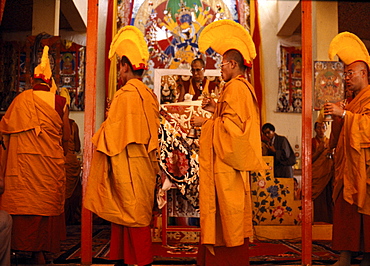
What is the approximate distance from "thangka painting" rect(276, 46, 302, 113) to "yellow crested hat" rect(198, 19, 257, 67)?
4.14 metres

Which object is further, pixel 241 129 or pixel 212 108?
pixel 212 108

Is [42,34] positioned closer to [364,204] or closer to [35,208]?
[35,208]

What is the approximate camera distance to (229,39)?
384cm

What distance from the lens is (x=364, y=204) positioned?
12.7ft

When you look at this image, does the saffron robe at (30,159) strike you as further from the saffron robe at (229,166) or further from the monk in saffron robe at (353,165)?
the monk in saffron robe at (353,165)

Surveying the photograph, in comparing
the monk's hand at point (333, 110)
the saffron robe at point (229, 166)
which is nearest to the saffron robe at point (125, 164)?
the saffron robe at point (229, 166)

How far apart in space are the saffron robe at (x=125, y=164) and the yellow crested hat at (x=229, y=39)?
2.58 ft

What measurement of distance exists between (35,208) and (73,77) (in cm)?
217

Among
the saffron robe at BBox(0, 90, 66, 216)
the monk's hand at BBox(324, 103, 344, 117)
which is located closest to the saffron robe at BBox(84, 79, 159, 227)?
the saffron robe at BBox(0, 90, 66, 216)

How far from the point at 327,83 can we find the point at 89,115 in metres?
2.95

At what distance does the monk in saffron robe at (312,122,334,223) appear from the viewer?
19.2ft

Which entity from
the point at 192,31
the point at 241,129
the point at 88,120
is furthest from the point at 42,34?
the point at 241,129

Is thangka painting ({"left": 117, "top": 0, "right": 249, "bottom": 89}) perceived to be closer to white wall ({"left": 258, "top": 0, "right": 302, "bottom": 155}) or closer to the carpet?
white wall ({"left": 258, "top": 0, "right": 302, "bottom": 155})

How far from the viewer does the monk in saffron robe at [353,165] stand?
3.88 meters
